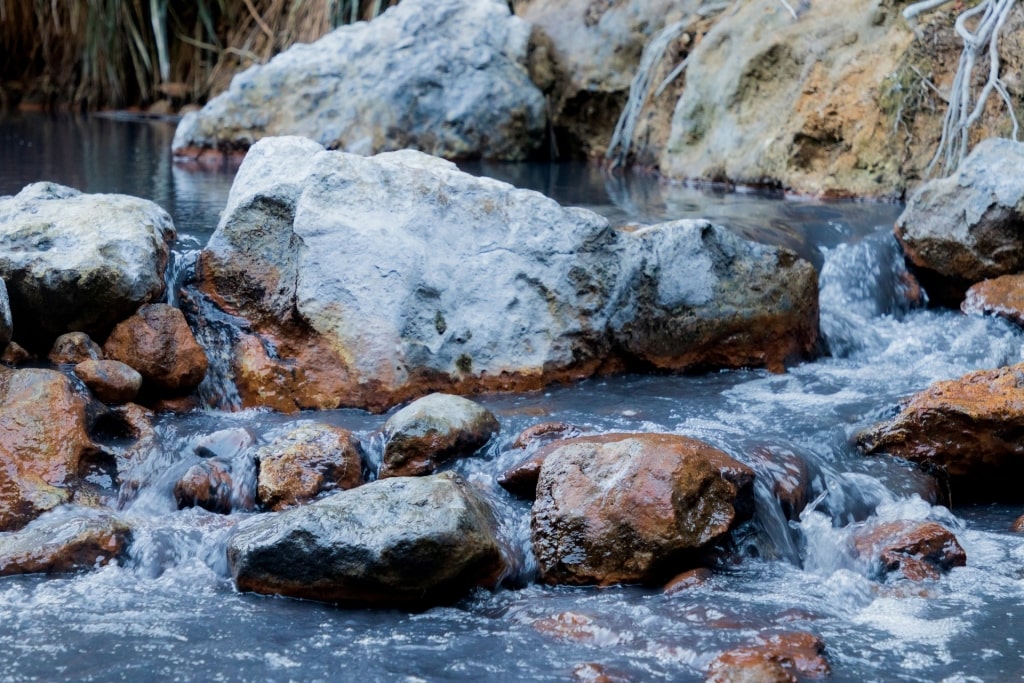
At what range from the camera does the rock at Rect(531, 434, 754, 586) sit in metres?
3.57

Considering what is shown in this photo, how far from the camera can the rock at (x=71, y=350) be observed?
4.66 metres

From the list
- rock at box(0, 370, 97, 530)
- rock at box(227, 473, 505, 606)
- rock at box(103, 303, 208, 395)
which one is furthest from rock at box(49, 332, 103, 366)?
rock at box(227, 473, 505, 606)

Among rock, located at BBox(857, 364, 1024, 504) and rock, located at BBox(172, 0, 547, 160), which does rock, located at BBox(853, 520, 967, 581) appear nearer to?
rock, located at BBox(857, 364, 1024, 504)

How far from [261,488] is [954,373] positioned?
3.33 meters

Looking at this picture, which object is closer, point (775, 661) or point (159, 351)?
point (775, 661)

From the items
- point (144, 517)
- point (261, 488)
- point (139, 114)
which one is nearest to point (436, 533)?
point (261, 488)

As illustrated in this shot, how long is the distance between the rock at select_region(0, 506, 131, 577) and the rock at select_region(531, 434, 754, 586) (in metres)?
1.31

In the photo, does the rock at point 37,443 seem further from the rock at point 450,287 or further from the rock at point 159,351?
the rock at point 450,287

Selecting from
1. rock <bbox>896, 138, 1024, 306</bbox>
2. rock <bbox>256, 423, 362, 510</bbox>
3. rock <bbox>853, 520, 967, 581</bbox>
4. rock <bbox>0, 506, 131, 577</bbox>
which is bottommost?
rock <bbox>0, 506, 131, 577</bbox>

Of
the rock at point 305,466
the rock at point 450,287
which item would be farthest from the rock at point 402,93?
the rock at point 305,466

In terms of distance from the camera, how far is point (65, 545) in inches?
141

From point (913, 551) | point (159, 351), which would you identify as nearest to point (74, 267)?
point (159, 351)

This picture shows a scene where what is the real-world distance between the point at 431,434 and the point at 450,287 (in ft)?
3.88

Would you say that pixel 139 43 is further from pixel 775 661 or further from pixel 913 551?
pixel 775 661
